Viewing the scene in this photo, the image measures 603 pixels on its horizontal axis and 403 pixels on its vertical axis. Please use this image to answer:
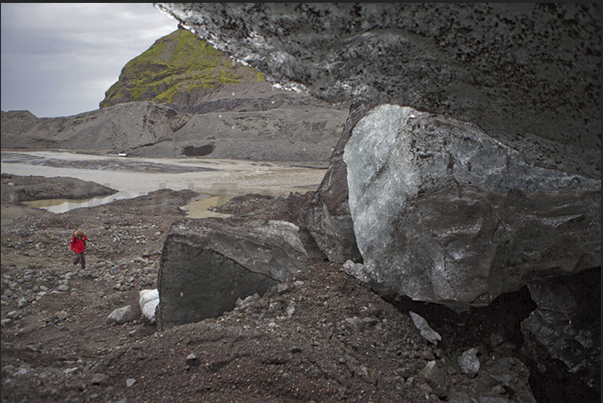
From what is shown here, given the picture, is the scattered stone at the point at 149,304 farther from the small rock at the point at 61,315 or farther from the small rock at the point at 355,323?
the small rock at the point at 355,323

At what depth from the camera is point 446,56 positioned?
1.27 meters

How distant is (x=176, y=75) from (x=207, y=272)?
43.0 m

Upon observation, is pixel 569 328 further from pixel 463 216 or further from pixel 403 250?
pixel 403 250

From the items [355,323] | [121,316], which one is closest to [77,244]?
[121,316]

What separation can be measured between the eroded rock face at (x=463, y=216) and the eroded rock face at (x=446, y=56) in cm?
67

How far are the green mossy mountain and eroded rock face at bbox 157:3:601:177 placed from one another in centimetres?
3617

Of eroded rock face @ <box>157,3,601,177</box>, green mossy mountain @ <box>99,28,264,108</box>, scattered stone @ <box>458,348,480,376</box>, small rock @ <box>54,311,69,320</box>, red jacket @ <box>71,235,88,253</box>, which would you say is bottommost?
scattered stone @ <box>458,348,480,376</box>

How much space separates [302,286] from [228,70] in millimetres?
40239

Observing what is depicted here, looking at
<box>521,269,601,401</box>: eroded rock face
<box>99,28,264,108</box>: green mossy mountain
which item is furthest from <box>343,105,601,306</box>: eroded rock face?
<box>99,28,264,108</box>: green mossy mountain

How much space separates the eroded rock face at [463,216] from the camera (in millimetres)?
2100

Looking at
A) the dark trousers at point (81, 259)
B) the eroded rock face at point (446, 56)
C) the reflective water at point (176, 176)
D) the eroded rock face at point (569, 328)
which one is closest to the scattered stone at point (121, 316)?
the dark trousers at point (81, 259)

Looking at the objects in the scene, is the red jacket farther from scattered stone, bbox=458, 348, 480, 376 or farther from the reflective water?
the reflective water

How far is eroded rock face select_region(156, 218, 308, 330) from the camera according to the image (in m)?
2.49

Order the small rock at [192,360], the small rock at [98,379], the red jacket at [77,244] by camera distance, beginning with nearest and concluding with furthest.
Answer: the small rock at [98,379] < the small rock at [192,360] < the red jacket at [77,244]
